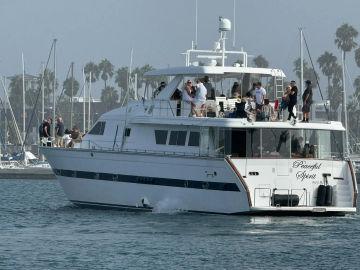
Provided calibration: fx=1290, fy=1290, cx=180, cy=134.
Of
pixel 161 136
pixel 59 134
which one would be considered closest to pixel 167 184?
pixel 161 136

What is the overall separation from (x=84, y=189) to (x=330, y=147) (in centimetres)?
943

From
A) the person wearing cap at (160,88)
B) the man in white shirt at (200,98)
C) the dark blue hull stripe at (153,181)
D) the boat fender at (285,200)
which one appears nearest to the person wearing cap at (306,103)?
the boat fender at (285,200)

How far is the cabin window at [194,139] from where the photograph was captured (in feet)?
139

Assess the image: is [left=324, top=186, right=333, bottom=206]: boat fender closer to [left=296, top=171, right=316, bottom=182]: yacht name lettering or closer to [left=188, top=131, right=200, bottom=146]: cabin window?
[left=296, top=171, right=316, bottom=182]: yacht name lettering

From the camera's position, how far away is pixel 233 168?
40.3m

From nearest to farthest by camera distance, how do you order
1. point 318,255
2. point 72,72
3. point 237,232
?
point 318,255 → point 237,232 → point 72,72

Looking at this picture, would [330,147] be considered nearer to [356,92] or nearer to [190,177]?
[190,177]

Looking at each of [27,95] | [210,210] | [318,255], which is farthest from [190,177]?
[27,95]

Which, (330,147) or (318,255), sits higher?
(330,147)

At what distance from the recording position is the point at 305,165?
4147cm

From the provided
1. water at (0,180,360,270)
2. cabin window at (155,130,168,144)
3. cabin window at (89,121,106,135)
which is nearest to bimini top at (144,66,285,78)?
cabin window at (155,130,168,144)

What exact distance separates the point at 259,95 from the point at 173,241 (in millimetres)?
7882

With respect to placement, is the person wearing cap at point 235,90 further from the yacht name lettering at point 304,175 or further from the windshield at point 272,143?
the yacht name lettering at point 304,175

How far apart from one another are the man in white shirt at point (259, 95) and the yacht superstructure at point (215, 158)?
1138 millimetres
